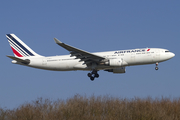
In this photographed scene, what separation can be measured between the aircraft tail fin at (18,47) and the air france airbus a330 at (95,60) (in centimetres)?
143

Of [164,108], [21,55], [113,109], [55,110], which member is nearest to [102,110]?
[113,109]

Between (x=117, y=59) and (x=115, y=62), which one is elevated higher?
(x=117, y=59)

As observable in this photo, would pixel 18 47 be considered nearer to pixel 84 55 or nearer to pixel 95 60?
pixel 84 55

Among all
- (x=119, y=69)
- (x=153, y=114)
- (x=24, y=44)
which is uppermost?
(x=24, y=44)

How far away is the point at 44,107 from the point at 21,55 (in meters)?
13.0

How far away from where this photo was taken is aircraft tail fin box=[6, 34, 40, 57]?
1987 inches

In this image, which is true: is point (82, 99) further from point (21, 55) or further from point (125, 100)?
point (21, 55)

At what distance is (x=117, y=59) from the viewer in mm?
43344

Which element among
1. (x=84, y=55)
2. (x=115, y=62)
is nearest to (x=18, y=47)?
(x=84, y=55)

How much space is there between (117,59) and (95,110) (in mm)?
7823

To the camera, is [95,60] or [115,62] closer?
[115,62]

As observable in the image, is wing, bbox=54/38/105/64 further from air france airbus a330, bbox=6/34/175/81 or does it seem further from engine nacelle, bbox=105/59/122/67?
engine nacelle, bbox=105/59/122/67

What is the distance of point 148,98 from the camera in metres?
43.7

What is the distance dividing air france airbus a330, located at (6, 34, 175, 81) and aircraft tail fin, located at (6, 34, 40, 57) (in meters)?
1.43
